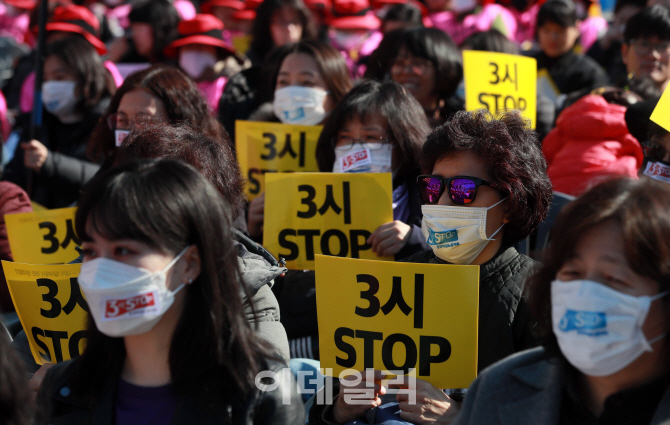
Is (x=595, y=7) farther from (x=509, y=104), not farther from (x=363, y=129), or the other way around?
(x=363, y=129)

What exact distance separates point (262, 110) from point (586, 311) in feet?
14.0

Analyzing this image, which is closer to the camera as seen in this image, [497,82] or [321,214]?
[321,214]

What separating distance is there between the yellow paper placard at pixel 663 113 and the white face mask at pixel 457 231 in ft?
3.56

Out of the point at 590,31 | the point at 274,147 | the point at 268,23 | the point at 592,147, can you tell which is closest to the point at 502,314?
the point at 592,147

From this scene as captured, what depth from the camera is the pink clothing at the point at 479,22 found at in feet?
29.2

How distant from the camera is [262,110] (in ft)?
19.9

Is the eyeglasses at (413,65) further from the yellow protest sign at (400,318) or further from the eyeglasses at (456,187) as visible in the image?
the yellow protest sign at (400,318)

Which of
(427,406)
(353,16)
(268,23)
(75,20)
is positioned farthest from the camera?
(353,16)

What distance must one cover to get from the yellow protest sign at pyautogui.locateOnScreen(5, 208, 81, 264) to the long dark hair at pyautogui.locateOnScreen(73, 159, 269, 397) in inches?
74.1

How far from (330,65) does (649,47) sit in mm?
2326

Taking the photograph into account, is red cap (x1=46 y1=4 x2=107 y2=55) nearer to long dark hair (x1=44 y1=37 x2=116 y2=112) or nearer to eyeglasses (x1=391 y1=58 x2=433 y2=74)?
long dark hair (x1=44 y1=37 x2=116 y2=112)

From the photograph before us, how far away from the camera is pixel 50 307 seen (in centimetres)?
336

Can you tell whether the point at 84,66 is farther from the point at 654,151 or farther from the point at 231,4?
the point at 231,4

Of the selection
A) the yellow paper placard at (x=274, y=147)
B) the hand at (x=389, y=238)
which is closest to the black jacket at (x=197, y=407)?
the hand at (x=389, y=238)
